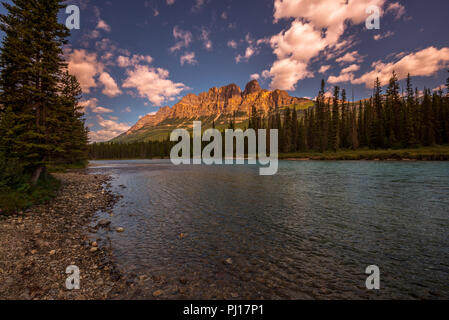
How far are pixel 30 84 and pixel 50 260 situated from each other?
18194 mm

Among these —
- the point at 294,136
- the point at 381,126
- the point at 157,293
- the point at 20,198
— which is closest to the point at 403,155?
the point at 381,126

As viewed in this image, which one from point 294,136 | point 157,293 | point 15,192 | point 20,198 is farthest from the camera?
point 294,136

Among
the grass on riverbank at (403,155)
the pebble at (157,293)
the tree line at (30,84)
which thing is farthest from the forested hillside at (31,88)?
the grass on riverbank at (403,155)

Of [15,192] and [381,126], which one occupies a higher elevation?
[381,126]

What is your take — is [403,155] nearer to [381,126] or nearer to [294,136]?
[381,126]

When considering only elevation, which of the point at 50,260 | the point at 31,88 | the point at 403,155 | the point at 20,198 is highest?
the point at 31,88

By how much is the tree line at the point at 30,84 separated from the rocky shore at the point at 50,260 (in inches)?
277

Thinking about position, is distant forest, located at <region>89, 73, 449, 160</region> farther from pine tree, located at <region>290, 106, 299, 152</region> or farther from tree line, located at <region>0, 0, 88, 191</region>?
tree line, located at <region>0, 0, 88, 191</region>

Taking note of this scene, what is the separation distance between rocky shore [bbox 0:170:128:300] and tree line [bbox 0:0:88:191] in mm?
7041

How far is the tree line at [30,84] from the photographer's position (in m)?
15.2

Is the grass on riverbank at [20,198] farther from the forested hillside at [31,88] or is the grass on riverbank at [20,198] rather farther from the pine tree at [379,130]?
the pine tree at [379,130]

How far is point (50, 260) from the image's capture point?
723 cm

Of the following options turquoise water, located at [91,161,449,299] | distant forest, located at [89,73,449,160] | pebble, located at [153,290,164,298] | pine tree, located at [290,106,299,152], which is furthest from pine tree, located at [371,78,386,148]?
pebble, located at [153,290,164,298]

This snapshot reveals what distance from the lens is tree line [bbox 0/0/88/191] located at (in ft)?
49.8
